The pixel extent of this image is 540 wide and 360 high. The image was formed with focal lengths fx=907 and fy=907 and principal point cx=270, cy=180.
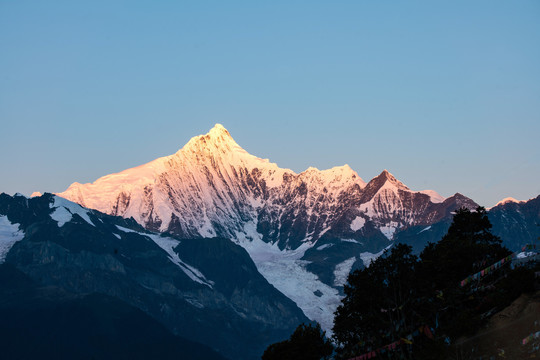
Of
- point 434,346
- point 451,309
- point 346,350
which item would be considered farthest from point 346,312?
point 434,346

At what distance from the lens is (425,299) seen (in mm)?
137875

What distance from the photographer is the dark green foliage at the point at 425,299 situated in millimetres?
125000

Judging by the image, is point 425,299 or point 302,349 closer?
point 425,299

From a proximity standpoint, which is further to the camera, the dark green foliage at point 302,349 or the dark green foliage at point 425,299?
the dark green foliage at point 302,349

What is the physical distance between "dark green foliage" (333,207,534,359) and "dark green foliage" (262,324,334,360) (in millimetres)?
3253

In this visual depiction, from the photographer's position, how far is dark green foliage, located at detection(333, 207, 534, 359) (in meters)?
125

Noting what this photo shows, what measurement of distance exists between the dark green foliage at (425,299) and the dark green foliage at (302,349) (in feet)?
10.7

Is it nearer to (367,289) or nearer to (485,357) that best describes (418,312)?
(367,289)

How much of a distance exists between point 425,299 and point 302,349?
847 inches

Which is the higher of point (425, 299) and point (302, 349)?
point (425, 299)

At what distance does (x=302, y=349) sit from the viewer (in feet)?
474

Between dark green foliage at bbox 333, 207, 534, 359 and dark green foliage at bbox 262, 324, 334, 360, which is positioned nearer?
dark green foliage at bbox 333, 207, 534, 359

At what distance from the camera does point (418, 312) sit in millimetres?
138250

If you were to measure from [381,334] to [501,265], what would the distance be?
68.3 ft
